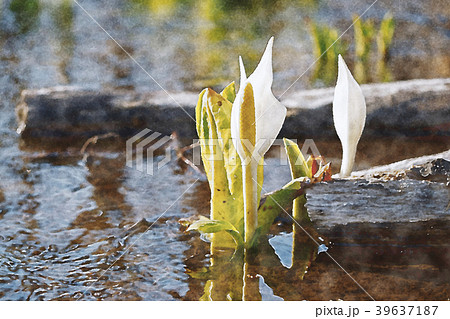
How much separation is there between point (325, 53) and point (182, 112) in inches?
25.3

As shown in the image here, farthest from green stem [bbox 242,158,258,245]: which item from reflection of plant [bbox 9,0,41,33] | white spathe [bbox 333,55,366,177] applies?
reflection of plant [bbox 9,0,41,33]

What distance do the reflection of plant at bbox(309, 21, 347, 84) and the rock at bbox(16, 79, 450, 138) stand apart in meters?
0.28

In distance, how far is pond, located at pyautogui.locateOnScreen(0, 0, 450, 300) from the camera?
3.05 ft

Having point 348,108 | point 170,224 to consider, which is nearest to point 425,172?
point 348,108

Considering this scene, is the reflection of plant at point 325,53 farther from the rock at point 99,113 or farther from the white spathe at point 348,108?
the white spathe at point 348,108

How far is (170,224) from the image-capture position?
1.17 m

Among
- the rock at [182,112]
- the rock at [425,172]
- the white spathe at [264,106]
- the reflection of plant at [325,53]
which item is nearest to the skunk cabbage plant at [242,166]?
the white spathe at [264,106]

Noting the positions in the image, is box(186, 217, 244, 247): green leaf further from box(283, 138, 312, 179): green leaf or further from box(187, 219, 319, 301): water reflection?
box(283, 138, 312, 179): green leaf

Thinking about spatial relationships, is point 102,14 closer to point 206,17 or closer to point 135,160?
point 206,17

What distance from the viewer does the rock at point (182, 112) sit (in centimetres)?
182

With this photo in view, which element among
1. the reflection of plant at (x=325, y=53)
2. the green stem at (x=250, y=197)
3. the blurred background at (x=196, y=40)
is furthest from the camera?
the blurred background at (x=196, y=40)

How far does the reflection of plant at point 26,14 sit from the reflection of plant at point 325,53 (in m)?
1.28
